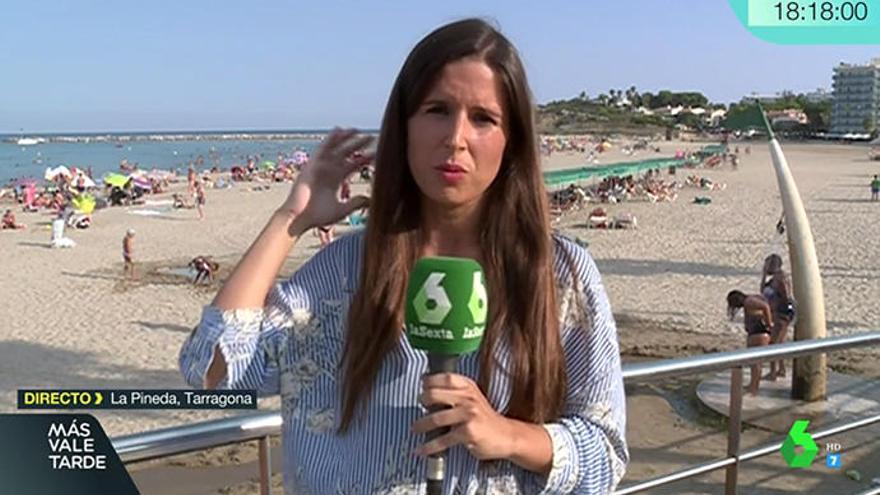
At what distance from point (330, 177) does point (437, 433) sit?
0.52 meters

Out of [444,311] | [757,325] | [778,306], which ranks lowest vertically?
[757,325]

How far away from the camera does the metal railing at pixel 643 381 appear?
64.9 inches

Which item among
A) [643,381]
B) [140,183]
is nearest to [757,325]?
[643,381]

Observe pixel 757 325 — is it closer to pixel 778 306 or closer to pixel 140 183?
pixel 778 306

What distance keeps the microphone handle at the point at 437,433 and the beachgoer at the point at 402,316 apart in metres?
0.09

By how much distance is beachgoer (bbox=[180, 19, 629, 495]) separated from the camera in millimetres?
1318

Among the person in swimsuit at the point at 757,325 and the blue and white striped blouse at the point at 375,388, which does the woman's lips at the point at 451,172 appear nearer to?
the blue and white striped blouse at the point at 375,388

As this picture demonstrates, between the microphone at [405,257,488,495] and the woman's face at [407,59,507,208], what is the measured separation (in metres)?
0.20

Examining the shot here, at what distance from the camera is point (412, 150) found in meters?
1.35

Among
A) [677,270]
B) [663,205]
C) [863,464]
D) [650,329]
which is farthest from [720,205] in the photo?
[863,464]

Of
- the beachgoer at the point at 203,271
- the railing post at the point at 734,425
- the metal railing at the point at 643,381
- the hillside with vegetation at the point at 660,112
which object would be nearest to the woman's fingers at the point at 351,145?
the metal railing at the point at 643,381

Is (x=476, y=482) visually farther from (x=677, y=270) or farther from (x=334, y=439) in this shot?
(x=677, y=270)

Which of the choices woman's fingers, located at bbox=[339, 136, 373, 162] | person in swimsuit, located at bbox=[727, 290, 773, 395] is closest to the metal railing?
woman's fingers, located at bbox=[339, 136, 373, 162]

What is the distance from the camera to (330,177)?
1.46 metres
